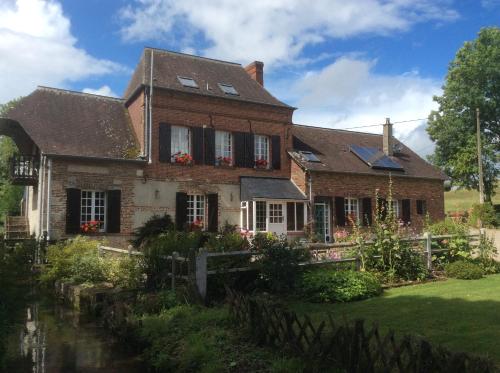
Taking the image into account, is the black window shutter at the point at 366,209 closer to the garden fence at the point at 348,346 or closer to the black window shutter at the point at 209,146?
the black window shutter at the point at 209,146

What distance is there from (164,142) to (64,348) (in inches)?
464

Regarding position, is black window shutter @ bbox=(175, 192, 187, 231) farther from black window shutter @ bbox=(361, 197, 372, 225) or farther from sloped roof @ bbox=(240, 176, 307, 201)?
black window shutter @ bbox=(361, 197, 372, 225)

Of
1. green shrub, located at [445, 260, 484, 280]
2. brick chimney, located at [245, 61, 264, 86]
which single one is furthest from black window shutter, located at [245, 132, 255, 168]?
green shrub, located at [445, 260, 484, 280]

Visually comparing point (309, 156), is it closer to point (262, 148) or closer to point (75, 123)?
point (262, 148)

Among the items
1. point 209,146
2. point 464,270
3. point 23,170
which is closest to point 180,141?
point 209,146

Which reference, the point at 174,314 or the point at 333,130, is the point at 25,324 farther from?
the point at 333,130

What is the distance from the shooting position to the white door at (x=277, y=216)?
1942 cm

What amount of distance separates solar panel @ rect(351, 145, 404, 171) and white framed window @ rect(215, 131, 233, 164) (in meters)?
7.72

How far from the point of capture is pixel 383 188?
22.9 m

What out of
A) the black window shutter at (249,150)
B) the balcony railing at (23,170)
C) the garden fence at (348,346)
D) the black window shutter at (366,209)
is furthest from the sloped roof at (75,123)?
the garden fence at (348,346)

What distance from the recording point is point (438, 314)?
703 centimetres

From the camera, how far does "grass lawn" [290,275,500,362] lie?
5.71 meters

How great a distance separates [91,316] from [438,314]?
6.50 metres

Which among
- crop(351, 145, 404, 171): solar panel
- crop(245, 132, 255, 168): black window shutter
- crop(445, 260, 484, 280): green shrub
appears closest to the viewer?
crop(445, 260, 484, 280): green shrub
